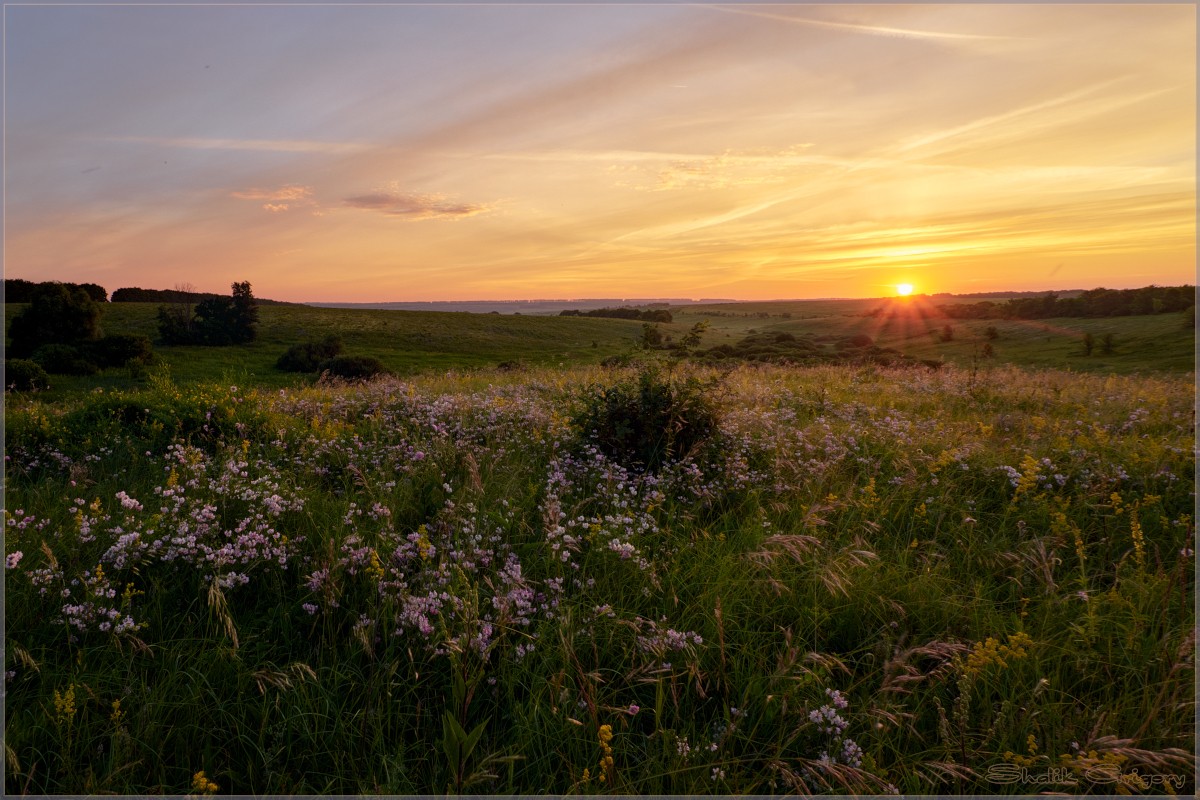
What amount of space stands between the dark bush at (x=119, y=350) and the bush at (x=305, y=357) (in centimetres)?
911

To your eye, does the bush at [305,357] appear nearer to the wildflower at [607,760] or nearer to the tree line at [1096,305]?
the wildflower at [607,760]

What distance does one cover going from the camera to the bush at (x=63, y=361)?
131 feet

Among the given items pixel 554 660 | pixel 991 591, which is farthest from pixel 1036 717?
pixel 554 660

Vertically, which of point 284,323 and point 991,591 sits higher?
point 284,323

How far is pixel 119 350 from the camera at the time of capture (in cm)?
4444

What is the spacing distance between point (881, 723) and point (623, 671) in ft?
4.23

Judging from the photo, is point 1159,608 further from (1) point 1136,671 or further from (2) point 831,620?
(2) point 831,620

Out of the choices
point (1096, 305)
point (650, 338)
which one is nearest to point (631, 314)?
point (1096, 305)

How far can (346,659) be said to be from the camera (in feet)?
10.7

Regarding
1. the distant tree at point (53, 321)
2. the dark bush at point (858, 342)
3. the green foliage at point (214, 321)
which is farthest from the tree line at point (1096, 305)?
the distant tree at point (53, 321)

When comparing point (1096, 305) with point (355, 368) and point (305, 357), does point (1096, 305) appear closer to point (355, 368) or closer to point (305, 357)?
point (355, 368)

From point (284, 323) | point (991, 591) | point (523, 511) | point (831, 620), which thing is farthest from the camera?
point (284, 323)

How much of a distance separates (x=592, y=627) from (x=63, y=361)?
2091 inches

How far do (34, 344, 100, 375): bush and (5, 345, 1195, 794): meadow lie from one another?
45373 mm
